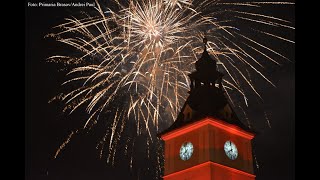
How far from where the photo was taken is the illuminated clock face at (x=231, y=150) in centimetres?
4902

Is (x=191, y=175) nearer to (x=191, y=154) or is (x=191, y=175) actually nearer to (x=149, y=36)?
(x=191, y=154)

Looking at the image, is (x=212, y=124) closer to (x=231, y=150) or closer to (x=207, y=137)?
(x=207, y=137)

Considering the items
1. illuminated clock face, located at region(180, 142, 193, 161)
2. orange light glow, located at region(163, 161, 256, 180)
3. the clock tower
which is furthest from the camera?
illuminated clock face, located at region(180, 142, 193, 161)

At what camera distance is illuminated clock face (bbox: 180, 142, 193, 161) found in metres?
49.3

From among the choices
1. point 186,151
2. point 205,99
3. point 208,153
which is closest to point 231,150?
point 208,153

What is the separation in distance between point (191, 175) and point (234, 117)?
649cm

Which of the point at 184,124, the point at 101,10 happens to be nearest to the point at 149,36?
the point at 101,10

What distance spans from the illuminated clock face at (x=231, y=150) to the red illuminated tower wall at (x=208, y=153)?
0.88 feet

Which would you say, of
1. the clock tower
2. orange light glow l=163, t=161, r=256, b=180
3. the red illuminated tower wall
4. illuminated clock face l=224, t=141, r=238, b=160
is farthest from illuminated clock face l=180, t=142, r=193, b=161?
illuminated clock face l=224, t=141, r=238, b=160

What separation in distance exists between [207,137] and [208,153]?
1187mm

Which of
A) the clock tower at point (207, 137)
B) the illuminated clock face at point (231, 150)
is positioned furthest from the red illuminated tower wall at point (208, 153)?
the illuminated clock face at point (231, 150)

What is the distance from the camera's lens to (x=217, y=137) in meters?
48.9

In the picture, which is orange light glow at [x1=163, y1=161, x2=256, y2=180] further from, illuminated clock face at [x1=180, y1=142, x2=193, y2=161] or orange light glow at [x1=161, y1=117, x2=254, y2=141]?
orange light glow at [x1=161, y1=117, x2=254, y2=141]

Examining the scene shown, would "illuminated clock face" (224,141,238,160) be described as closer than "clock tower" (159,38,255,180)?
No
